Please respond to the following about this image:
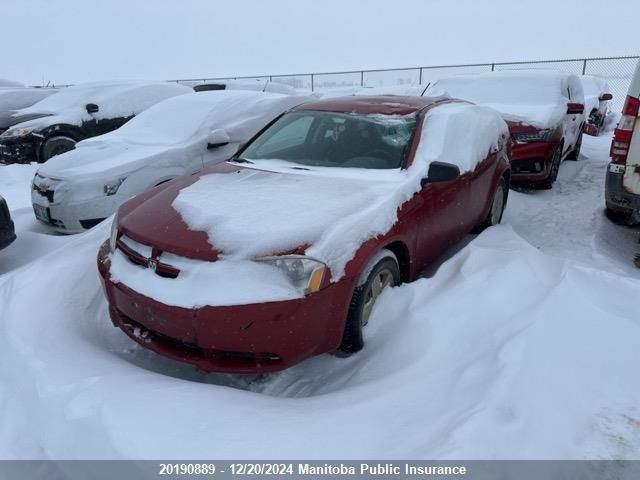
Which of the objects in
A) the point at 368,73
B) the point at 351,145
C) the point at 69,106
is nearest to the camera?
the point at 351,145

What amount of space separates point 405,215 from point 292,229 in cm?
90

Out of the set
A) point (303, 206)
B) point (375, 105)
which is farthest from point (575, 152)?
point (303, 206)

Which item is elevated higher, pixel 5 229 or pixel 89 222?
pixel 5 229

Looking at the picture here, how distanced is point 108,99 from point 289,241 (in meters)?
8.02

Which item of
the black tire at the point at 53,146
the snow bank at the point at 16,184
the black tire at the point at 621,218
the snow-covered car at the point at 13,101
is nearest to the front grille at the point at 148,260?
the snow bank at the point at 16,184

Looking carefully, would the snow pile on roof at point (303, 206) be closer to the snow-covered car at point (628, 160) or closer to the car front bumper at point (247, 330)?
the car front bumper at point (247, 330)

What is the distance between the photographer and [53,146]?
853 centimetres

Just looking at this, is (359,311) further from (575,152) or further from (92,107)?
(92,107)

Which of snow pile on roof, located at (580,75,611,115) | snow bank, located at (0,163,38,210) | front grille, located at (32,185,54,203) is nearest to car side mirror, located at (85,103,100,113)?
snow bank, located at (0,163,38,210)

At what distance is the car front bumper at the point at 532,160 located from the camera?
646 cm

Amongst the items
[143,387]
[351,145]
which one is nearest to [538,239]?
[351,145]

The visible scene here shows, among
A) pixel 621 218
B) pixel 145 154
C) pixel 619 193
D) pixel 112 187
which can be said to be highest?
pixel 145 154

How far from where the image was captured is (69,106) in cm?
918

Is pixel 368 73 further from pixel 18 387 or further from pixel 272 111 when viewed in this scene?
pixel 18 387
